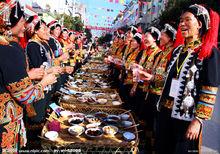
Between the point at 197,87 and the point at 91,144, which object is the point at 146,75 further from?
the point at 91,144

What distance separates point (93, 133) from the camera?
314 centimetres

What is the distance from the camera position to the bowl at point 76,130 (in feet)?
10.2

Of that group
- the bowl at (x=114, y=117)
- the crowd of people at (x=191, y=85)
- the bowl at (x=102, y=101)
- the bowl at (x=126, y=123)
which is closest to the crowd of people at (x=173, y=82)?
the crowd of people at (x=191, y=85)

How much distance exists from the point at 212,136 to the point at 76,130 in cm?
331

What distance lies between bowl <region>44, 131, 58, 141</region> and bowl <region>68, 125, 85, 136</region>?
19cm

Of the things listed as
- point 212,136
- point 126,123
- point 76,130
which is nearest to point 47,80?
point 76,130

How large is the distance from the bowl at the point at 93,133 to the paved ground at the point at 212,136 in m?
2.26

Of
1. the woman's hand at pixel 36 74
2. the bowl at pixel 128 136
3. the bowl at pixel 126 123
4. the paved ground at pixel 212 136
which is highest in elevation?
the woman's hand at pixel 36 74

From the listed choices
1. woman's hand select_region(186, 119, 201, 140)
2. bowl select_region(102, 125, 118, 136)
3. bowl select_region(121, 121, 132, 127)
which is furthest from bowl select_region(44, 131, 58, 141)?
woman's hand select_region(186, 119, 201, 140)

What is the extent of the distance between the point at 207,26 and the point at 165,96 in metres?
0.90

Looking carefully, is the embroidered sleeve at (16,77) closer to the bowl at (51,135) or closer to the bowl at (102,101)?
the bowl at (51,135)

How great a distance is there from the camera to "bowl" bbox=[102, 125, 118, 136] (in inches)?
126

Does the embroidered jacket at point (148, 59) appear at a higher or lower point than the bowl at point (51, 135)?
higher

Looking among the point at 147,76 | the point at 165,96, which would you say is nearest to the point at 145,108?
the point at 147,76
